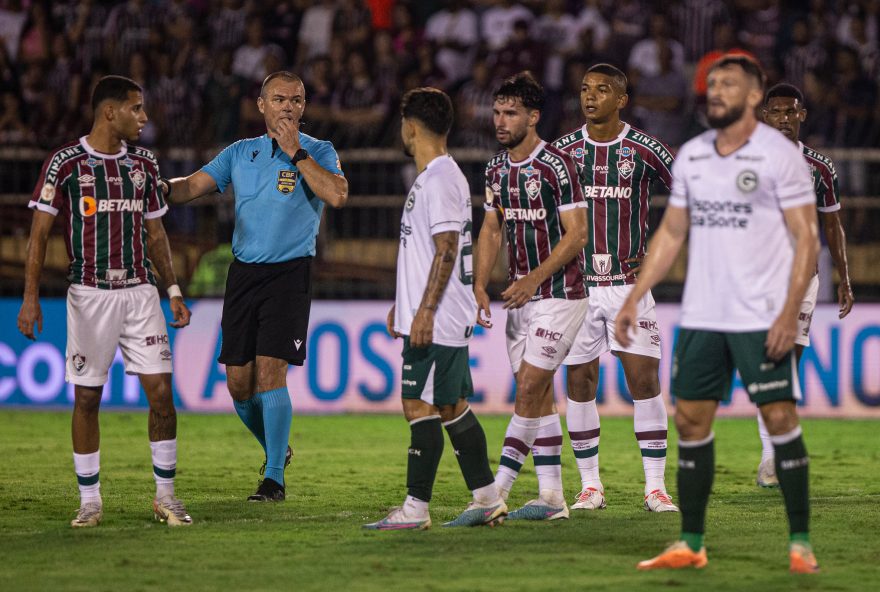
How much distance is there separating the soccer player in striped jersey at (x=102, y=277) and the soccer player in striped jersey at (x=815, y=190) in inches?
151

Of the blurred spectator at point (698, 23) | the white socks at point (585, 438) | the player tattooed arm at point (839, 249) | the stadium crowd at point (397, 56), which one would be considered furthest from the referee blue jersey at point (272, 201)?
the blurred spectator at point (698, 23)

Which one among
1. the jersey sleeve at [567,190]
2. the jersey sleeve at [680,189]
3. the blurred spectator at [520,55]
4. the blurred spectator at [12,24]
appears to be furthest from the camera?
the blurred spectator at [12,24]

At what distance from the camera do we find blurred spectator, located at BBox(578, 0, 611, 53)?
1594cm

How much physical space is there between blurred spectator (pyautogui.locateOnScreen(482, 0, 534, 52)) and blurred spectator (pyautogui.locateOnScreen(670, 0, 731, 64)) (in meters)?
1.78

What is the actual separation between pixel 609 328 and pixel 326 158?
6.50 ft

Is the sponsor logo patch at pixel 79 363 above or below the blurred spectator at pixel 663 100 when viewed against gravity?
below

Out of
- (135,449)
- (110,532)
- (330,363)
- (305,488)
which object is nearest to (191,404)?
(330,363)

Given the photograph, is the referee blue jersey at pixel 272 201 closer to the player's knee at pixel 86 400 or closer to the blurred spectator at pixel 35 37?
the player's knee at pixel 86 400

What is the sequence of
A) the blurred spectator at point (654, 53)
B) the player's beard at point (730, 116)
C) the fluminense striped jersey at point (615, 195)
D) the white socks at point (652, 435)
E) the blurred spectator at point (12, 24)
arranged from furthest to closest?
1. the blurred spectator at point (12, 24)
2. the blurred spectator at point (654, 53)
3. the fluminense striped jersey at point (615, 195)
4. the white socks at point (652, 435)
5. the player's beard at point (730, 116)

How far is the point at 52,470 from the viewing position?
9562mm

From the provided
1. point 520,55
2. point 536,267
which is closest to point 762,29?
point 520,55

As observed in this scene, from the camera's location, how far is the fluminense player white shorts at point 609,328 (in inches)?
314

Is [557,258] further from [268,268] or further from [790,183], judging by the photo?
[268,268]

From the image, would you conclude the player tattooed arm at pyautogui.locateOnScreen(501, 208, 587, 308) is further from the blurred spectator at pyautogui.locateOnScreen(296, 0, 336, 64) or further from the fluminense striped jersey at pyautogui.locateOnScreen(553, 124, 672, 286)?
the blurred spectator at pyautogui.locateOnScreen(296, 0, 336, 64)
